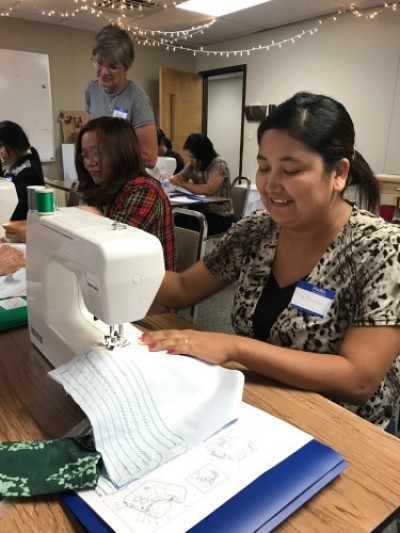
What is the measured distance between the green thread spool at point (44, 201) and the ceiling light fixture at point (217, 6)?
4119mm

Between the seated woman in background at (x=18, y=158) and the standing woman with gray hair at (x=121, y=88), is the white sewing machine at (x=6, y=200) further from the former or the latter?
the seated woman in background at (x=18, y=158)

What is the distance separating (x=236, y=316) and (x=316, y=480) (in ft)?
2.00

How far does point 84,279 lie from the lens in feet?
2.60

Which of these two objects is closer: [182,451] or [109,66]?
[182,451]

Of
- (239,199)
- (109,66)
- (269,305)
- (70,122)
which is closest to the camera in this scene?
(269,305)

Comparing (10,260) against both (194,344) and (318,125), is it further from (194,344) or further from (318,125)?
(318,125)

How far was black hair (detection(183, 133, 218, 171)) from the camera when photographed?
13.2 ft

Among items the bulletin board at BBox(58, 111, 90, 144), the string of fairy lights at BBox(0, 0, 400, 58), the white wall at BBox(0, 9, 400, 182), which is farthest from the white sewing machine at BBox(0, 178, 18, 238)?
the bulletin board at BBox(58, 111, 90, 144)

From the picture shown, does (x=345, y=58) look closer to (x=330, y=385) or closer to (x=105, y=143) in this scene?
(x=105, y=143)

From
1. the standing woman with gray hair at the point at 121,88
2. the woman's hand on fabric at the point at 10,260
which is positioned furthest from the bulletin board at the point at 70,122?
the woman's hand on fabric at the point at 10,260

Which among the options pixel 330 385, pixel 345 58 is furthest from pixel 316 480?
pixel 345 58

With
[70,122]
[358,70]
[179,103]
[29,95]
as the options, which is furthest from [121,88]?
[179,103]

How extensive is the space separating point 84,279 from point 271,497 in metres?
0.47

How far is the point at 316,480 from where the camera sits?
622 millimetres
